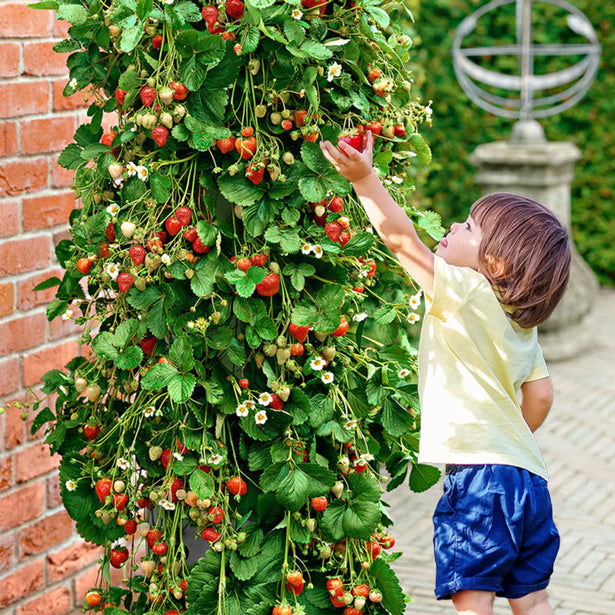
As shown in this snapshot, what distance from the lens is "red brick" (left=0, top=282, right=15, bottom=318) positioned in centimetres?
301

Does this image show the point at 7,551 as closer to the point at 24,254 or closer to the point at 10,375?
the point at 10,375

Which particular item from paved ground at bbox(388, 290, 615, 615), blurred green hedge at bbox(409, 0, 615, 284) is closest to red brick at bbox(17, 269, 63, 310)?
paved ground at bbox(388, 290, 615, 615)

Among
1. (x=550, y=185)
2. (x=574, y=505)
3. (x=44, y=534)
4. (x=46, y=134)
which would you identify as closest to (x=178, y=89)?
(x=46, y=134)

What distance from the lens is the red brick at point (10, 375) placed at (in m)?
3.02

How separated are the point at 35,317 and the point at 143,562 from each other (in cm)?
107

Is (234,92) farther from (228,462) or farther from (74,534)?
(74,534)

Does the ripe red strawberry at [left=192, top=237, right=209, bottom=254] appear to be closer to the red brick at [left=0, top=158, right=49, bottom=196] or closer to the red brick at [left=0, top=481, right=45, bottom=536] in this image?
the red brick at [left=0, top=158, right=49, bottom=196]

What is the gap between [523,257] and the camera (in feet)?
8.34

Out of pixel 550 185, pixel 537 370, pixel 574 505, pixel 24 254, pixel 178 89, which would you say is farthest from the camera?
pixel 550 185

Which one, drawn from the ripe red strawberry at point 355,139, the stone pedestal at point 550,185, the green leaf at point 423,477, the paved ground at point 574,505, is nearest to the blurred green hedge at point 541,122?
the stone pedestal at point 550,185

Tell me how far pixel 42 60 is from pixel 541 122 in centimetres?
714

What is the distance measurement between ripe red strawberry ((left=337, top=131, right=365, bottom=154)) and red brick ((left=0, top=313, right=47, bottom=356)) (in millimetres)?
1276

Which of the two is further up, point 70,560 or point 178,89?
point 178,89

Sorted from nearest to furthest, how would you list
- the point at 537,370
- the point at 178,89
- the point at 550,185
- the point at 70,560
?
1. the point at 178,89
2. the point at 537,370
3. the point at 70,560
4. the point at 550,185
